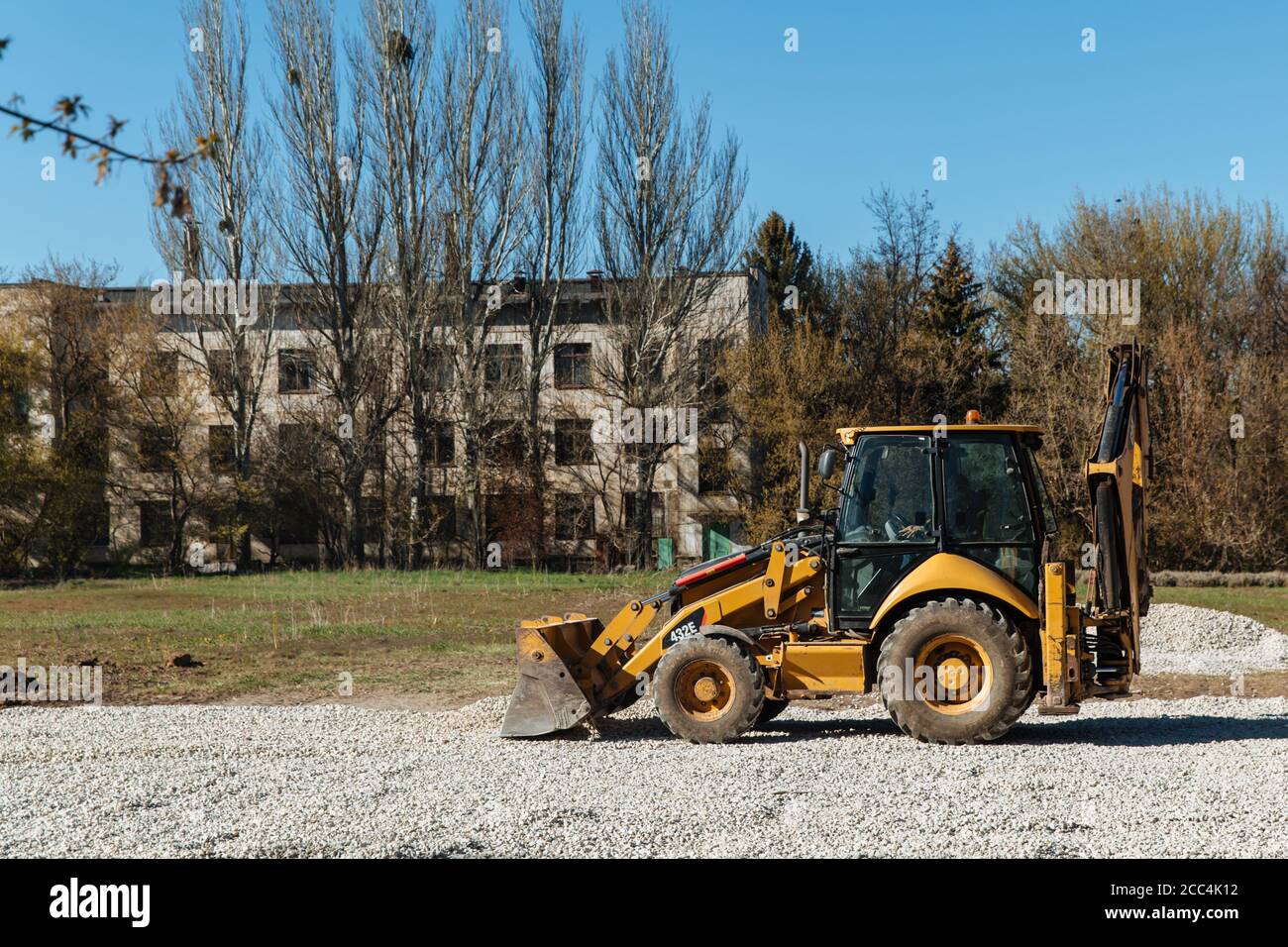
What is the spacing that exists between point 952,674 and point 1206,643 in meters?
10.6

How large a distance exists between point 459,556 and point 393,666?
28.3 m

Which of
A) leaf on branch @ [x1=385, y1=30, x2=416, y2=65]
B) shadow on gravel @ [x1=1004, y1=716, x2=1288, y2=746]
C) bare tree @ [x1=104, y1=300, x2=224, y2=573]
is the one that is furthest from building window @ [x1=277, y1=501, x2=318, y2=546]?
shadow on gravel @ [x1=1004, y1=716, x2=1288, y2=746]

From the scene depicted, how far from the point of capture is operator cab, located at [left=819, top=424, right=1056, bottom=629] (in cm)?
1033

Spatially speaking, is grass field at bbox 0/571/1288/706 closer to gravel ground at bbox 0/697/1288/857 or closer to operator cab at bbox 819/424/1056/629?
gravel ground at bbox 0/697/1288/857

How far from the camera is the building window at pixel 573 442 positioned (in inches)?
1745

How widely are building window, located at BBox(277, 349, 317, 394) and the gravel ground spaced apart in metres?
33.9

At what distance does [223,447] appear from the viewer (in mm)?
44750

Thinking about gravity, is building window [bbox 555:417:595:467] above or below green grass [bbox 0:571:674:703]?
above

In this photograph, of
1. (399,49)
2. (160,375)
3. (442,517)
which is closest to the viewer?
(399,49)
